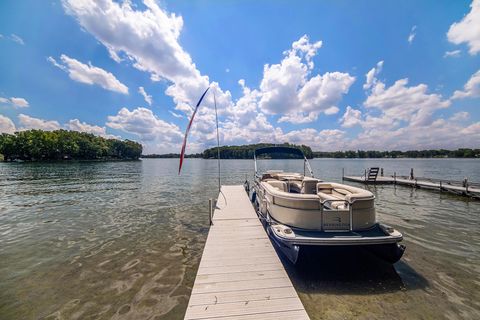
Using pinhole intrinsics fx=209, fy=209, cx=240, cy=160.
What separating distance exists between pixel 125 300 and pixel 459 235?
11.5 m

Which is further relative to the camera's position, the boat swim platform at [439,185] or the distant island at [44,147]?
the distant island at [44,147]

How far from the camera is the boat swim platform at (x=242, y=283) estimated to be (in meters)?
3.37

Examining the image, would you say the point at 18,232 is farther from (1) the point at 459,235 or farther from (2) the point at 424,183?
(2) the point at 424,183

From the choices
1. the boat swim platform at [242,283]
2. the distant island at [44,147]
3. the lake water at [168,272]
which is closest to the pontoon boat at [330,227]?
the boat swim platform at [242,283]

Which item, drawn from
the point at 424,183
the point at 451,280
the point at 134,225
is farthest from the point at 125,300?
the point at 424,183

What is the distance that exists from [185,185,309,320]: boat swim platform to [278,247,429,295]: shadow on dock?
0.97 meters

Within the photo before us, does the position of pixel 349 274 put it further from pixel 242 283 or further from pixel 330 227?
pixel 242 283

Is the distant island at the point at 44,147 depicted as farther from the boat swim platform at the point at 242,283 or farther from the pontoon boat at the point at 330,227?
the pontoon boat at the point at 330,227

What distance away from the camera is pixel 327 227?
5.45m

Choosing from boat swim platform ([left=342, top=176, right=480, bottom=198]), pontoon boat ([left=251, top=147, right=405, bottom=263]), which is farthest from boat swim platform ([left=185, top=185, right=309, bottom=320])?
boat swim platform ([left=342, top=176, right=480, bottom=198])

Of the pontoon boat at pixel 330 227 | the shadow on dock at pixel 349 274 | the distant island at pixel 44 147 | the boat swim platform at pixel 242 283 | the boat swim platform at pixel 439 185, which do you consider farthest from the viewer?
the distant island at pixel 44 147

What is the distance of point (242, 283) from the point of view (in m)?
4.12

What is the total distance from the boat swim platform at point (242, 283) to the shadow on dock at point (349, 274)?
0.97 metres

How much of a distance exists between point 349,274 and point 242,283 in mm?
2997
